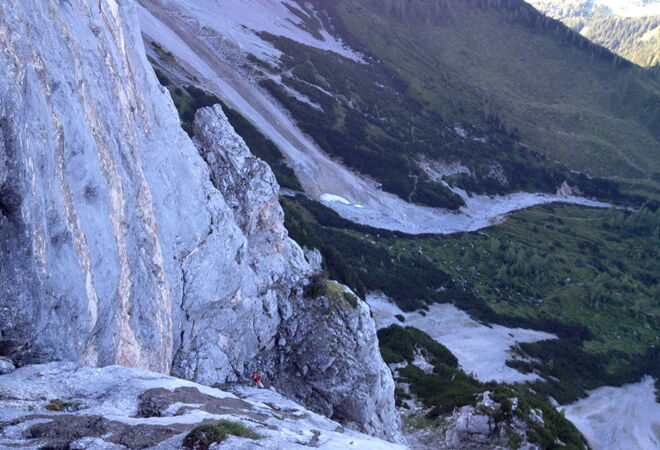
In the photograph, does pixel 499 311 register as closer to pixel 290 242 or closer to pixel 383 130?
pixel 290 242

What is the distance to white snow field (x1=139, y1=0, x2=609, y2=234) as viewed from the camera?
10581 centimetres

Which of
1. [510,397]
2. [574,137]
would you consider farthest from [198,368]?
[574,137]

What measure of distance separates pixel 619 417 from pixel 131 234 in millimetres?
68450

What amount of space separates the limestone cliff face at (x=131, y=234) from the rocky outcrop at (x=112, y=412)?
A: 44.2 inches

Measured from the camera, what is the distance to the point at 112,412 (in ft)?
39.9

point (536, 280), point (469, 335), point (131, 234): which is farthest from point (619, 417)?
point (131, 234)

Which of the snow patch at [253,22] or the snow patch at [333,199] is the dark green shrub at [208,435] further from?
the snow patch at [253,22]

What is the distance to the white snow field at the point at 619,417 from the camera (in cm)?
5500

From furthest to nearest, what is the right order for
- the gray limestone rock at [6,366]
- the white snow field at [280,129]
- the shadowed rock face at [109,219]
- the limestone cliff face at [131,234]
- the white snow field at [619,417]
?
the white snow field at [280,129] → the white snow field at [619,417] → the limestone cliff face at [131,234] → the shadowed rock face at [109,219] → the gray limestone rock at [6,366]

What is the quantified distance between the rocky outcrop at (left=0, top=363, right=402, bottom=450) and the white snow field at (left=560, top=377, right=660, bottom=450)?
52.8 m

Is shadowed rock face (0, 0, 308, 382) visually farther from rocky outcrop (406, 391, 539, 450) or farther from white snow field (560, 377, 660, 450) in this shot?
white snow field (560, 377, 660, 450)

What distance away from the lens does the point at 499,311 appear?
3238 inches

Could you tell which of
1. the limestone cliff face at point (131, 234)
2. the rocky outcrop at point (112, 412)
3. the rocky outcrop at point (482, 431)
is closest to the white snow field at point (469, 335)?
the rocky outcrop at point (482, 431)

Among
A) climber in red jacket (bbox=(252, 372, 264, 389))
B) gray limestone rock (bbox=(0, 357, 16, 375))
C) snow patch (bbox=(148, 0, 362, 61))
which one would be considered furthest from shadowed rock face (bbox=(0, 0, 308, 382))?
snow patch (bbox=(148, 0, 362, 61))
